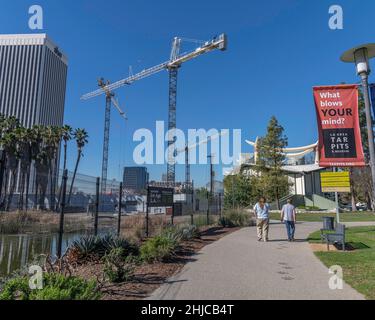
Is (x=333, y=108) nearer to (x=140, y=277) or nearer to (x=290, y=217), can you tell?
(x=290, y=217)

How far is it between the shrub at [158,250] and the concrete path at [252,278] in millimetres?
774

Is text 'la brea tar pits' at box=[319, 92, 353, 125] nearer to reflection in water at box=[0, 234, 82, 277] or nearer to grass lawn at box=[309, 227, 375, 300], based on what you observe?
grass lawn at box=[309, 227, 375, 300]

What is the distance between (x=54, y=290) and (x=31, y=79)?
85.6 meters

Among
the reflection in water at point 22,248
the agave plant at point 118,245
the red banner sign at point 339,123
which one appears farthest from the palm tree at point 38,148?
the red banner sign at point 339,123

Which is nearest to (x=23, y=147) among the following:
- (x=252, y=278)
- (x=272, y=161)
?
(x=272, y=161)

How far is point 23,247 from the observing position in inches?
539

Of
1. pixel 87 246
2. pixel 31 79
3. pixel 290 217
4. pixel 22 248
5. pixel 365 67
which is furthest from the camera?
pixel 31 79

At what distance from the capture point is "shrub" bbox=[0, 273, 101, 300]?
4.81m

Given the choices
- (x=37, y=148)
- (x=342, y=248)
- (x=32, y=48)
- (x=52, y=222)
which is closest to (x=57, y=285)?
(x=52, y=222)

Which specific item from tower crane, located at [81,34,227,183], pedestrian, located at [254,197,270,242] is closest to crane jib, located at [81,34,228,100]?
tower crane, located at [81,34,227,183]

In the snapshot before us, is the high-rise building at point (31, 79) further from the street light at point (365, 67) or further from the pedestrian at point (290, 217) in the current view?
the street light at point (365, 67)

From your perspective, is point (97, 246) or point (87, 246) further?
point (97, 246)
